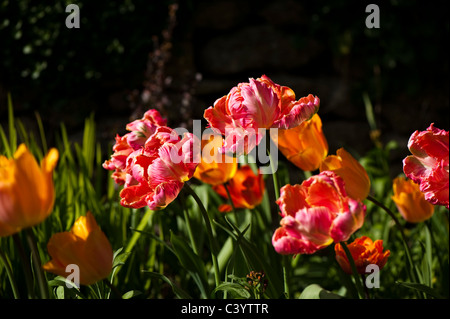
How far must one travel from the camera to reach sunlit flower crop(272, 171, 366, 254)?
0.57 meters

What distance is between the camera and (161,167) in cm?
69

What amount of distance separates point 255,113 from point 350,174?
15cm

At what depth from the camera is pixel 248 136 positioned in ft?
2.27

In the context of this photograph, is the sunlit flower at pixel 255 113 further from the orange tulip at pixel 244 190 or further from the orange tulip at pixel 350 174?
the orange tulip at pixel 244 190

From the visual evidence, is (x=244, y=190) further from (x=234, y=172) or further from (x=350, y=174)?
(x=350, y=174)

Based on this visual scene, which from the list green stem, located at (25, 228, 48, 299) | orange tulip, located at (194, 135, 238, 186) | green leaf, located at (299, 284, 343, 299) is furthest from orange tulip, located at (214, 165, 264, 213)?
green stem, located at (25, 228, 48, 299)

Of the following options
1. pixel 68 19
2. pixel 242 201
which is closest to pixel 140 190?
pixel 242 201

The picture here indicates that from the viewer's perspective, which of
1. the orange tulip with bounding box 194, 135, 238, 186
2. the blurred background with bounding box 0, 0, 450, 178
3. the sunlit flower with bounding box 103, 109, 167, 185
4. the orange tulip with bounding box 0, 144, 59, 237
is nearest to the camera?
the orange tulip with bounding box 0, 144, 59, 237

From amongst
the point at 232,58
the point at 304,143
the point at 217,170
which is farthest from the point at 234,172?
the point at 232,58

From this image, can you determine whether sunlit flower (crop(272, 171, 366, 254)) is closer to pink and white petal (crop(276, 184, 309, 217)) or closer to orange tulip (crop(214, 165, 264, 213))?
pink and white petal (crop(276, 184, 309, 217))

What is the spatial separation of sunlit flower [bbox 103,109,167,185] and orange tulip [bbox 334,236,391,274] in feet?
1.16

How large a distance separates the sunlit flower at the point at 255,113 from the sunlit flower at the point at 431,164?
16 cm
